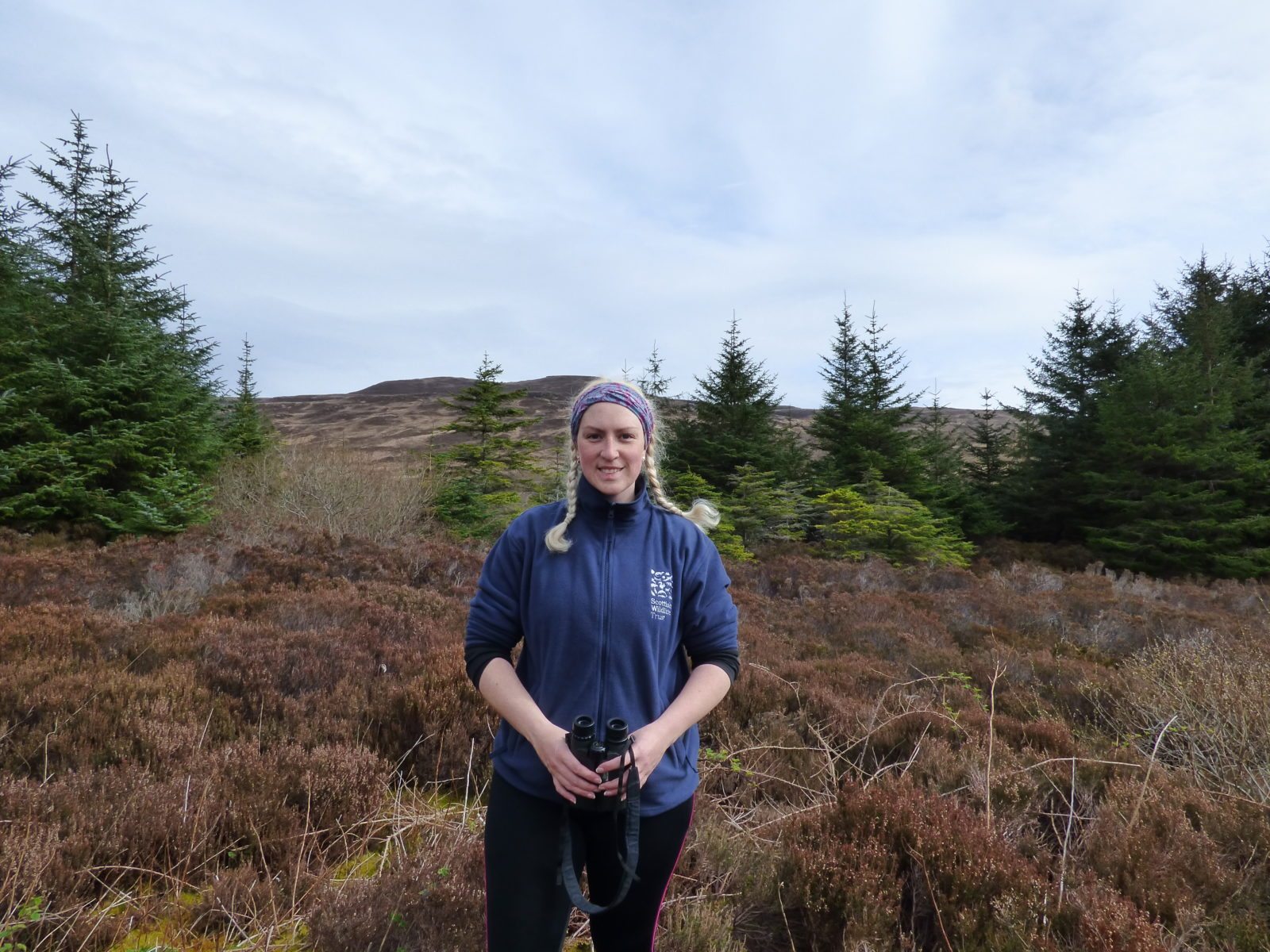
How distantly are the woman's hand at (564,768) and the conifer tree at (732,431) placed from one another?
15.8 metres

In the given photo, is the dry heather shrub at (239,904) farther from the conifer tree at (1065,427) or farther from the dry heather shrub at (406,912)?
the conifer tree at (1065,427)

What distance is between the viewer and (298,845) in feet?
8.82

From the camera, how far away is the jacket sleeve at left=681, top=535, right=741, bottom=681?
173 cm

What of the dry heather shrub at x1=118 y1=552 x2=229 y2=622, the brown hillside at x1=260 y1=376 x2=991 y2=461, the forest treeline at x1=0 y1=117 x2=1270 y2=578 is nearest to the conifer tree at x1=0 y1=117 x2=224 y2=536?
the forest treeline at x1=0 y1=117 x2=1270 y2=578

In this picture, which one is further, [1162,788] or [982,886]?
[1162,788]

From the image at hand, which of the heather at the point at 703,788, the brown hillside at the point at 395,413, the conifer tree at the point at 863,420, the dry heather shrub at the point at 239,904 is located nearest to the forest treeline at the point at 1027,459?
the conifer tree at the point at 863,420

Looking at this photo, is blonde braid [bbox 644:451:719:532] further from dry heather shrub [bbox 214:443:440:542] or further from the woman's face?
dry heather shrub [bbox 214:443:440:542]

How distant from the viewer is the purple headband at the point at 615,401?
1753mm

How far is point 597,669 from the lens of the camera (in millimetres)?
1617

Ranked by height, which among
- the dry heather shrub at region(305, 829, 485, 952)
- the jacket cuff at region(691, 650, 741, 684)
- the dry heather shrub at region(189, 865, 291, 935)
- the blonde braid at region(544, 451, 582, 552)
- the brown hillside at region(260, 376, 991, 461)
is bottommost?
the dry heather shrub at region(189, 865, 291, 935)

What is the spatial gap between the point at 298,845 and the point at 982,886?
9.37 feet

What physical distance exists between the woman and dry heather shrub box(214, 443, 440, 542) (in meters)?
11.5

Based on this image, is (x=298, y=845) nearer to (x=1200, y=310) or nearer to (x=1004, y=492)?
→ (x=1004, y=492)

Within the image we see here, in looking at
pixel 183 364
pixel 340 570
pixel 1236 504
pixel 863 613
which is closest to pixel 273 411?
pixel 183 364
